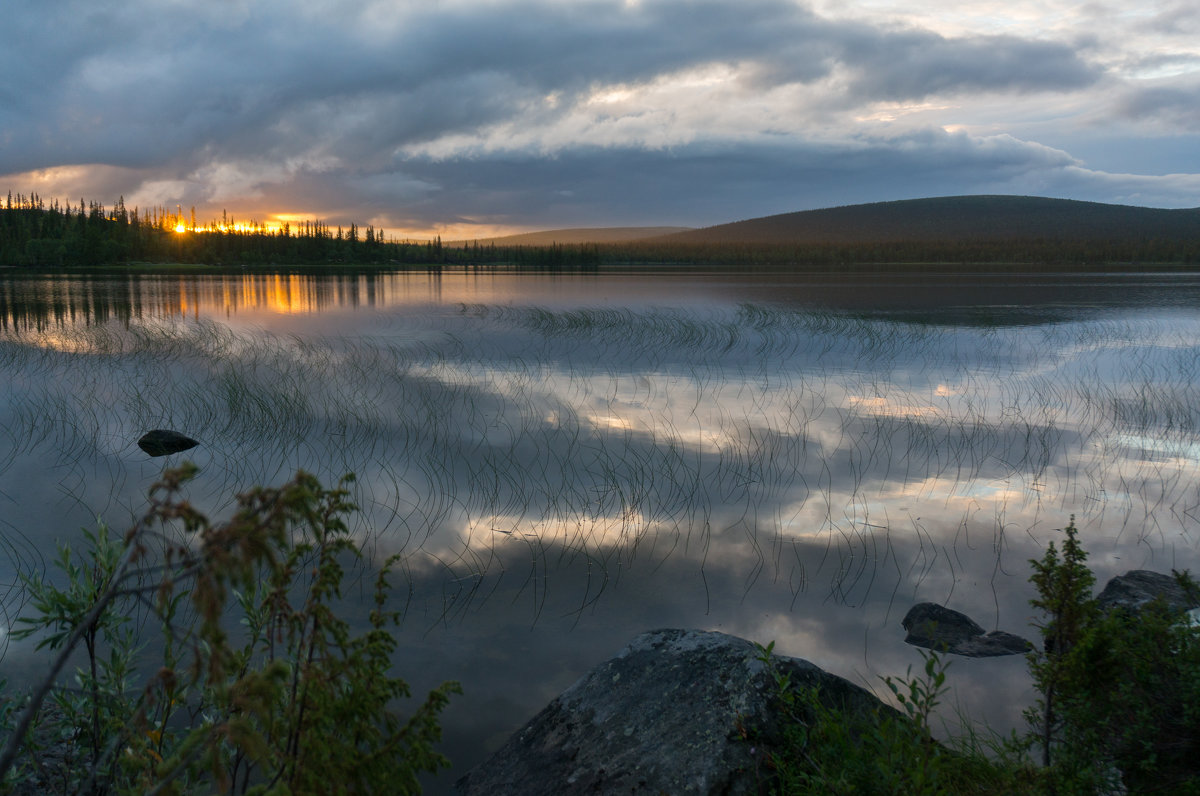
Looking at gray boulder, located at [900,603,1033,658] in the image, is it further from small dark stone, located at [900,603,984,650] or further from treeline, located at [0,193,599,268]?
treeline, located at [0,193,599,268]

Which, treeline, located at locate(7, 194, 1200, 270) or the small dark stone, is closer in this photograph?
the small dark stone

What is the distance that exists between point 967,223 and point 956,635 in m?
143

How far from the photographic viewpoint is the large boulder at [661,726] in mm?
3156

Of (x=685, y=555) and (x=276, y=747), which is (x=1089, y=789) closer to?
(x=276, y=747)

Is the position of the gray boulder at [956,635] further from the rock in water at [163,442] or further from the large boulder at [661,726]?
the rock in water at [163,442]

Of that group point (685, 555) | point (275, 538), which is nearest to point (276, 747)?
point (275, 538)

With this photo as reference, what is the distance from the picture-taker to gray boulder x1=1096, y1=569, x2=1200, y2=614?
489cm

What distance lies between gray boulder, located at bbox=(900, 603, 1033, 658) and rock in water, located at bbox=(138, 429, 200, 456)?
9694 mm

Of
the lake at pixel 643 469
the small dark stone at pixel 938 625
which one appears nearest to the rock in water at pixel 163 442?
the lake at pixel 643 469

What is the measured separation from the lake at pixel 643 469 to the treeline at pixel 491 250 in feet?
241

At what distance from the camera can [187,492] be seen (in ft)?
27.7

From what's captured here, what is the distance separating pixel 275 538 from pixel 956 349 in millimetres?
21795

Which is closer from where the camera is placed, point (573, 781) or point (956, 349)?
point (573, 781)

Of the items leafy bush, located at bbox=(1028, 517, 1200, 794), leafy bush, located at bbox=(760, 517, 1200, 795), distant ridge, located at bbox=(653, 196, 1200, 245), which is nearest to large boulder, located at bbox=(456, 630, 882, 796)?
leafy bush, located at bbox=(760, 517, 1200, 795)
